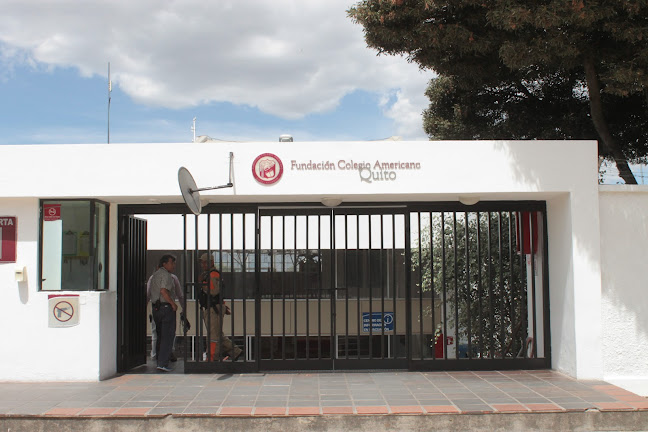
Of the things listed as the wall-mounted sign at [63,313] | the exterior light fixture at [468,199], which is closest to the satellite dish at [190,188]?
the wall-mounted sign at [63,313]

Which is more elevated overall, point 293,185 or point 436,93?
point 436,93

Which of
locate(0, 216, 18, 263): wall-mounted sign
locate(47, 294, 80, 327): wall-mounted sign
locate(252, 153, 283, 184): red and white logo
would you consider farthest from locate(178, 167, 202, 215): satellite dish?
locate(0, 216, 18, 263): wall-mounted sign

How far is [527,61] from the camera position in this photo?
8.76m

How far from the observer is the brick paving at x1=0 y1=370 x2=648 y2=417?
20.5 ft

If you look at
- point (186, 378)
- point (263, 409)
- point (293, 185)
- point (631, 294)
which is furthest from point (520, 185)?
point (186, 378)

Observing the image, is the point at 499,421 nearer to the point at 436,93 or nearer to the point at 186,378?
the point at 186,378

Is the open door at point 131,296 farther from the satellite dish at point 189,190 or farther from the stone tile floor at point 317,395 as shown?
the satellite dish at point 189,190

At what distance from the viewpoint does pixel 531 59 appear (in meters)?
8.70

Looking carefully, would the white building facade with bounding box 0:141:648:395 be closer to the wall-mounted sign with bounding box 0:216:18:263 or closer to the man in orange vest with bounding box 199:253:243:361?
the wall-mounted sign with bounding box 0:216:18:263

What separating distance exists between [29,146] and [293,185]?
340cm

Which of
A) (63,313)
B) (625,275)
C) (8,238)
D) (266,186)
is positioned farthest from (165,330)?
(625,275)

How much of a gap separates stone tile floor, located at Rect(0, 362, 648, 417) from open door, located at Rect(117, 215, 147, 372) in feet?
1.73

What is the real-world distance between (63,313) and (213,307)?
1996 mm

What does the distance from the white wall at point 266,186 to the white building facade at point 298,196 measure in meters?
0.01
